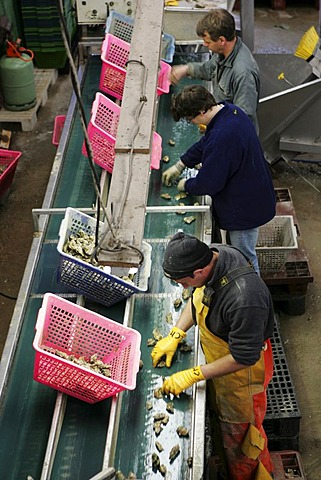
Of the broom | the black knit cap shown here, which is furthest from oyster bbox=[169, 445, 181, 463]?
the broom

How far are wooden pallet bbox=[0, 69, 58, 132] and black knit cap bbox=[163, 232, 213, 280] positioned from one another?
15.6 feet

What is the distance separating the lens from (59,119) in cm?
598

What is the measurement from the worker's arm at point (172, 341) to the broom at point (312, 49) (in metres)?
3.24

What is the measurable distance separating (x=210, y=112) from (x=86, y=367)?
1.56 meters

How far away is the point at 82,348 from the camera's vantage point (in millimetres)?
3398

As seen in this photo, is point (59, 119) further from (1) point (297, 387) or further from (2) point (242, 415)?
(2) point (242, 415)

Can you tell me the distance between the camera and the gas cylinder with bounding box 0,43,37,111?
7137mm

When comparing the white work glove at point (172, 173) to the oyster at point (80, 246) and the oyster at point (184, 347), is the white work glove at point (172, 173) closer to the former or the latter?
the oyster at point (80, 246)

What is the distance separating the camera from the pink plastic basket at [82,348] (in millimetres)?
3090

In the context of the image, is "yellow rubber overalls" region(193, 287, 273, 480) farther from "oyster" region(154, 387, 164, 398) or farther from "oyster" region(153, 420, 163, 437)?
"oyster" region(153, 420, 163, 437)

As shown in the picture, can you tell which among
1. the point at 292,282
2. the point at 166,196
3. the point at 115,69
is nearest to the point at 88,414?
the point at 166,196

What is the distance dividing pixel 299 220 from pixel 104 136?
229cm

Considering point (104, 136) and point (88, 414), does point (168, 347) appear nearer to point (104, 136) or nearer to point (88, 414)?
point (88, 414)

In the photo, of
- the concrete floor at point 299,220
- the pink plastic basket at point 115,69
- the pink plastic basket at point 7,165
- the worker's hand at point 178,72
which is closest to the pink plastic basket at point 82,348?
the concrete floor at point 299,220
